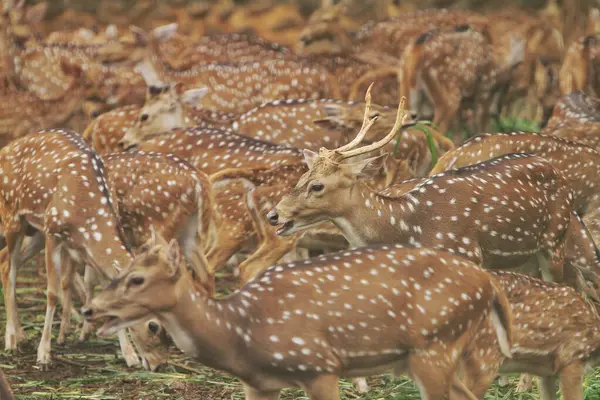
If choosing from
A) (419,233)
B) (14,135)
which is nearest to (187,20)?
(14,135)

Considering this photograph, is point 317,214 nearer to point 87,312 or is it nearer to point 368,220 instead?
point 368,220

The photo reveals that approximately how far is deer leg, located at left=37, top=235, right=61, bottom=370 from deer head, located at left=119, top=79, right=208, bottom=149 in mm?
1964

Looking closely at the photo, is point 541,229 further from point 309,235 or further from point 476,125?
point 476,125

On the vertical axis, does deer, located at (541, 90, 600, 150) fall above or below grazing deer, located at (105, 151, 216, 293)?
below

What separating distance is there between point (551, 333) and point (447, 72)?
574cm

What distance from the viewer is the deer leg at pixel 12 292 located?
748cm

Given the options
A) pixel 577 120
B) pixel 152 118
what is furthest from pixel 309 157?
pixel 577 120

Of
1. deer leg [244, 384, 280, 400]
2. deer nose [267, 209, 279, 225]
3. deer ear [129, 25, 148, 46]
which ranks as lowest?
deer ear [129, 25, 148, 46]

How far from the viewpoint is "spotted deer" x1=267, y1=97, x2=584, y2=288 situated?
6320mm

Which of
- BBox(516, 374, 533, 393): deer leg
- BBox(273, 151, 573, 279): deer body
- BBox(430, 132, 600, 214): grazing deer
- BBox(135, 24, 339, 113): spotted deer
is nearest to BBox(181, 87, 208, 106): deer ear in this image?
BBox(135, 24, 339, 113): spotted deer

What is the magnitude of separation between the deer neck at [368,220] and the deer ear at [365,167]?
5cm

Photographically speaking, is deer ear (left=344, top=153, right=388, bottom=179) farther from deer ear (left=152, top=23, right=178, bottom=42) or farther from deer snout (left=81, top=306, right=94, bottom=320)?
deer ear (left=152, top=23, right=178, bottom=42)

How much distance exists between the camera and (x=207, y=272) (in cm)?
749

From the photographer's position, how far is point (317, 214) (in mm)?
6301
